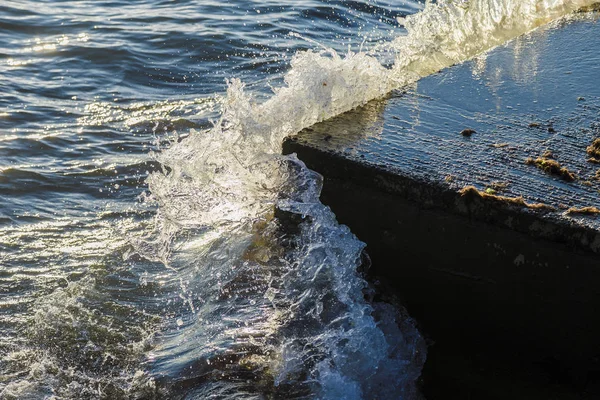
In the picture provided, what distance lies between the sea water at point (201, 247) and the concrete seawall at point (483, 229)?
146mm

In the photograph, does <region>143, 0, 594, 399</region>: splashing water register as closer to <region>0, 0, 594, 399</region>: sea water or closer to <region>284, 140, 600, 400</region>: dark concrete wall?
<region>0, 0, 594, 399</region>: sea water

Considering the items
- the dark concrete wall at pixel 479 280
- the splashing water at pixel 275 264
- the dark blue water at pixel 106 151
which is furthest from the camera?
the dark blue water at pixel 106 151

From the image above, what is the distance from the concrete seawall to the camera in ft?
9.35

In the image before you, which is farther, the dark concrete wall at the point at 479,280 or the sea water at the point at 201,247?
the sea water at the point at 201,247

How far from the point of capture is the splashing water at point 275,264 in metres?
3.11

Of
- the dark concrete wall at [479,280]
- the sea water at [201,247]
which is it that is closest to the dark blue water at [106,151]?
the sea water at [201,247]

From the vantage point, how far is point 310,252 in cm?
344

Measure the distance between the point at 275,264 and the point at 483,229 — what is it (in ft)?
3.55

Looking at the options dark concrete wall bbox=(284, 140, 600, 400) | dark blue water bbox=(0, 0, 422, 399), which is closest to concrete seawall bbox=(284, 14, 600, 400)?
dark concrete wall bbox=(284, 140, 600, 400)

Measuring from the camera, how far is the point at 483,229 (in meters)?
2.93

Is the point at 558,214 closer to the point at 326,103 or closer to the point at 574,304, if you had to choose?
the point at 574,304

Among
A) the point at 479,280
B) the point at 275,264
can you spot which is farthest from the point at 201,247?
the point at 479,280

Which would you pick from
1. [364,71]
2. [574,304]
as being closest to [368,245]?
[574,304]

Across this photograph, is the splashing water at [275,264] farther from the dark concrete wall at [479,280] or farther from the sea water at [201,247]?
the dark concrete wall at [479,280]
